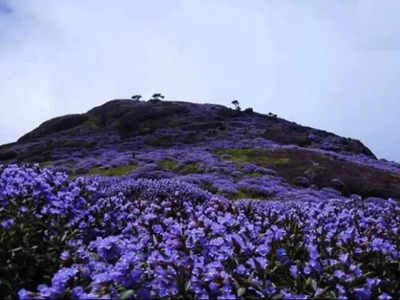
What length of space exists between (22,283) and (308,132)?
5328cm

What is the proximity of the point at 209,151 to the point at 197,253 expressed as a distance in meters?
34.7

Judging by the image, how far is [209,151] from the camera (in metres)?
43.0

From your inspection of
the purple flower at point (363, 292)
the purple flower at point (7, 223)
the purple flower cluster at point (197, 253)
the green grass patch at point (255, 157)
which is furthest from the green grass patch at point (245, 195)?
the purple flower at point (363, 292)

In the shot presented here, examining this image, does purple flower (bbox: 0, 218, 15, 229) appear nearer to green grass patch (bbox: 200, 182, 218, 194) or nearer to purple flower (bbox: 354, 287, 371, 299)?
purple flower (bbox: 354, 287, 371, 299)

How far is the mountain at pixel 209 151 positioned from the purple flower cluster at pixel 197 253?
16268mm

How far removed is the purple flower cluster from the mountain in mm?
16268

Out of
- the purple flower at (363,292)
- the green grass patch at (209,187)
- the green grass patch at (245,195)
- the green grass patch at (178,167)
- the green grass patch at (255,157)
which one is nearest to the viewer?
the purple flower at (363,292)

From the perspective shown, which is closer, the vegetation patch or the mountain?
the mountain

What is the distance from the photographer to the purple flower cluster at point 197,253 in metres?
6.48

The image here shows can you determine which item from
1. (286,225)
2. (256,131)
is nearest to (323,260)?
(286,225)

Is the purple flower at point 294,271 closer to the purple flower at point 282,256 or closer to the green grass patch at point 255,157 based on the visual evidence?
the purple flower at point 282,256

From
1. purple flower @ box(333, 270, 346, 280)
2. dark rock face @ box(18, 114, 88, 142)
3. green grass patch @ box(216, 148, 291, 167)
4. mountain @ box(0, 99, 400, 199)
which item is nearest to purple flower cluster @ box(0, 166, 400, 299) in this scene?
purple flower @ box(333, 270, 346, 280)

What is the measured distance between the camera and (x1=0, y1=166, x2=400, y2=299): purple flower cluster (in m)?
6.48

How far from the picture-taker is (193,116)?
64.6 m
